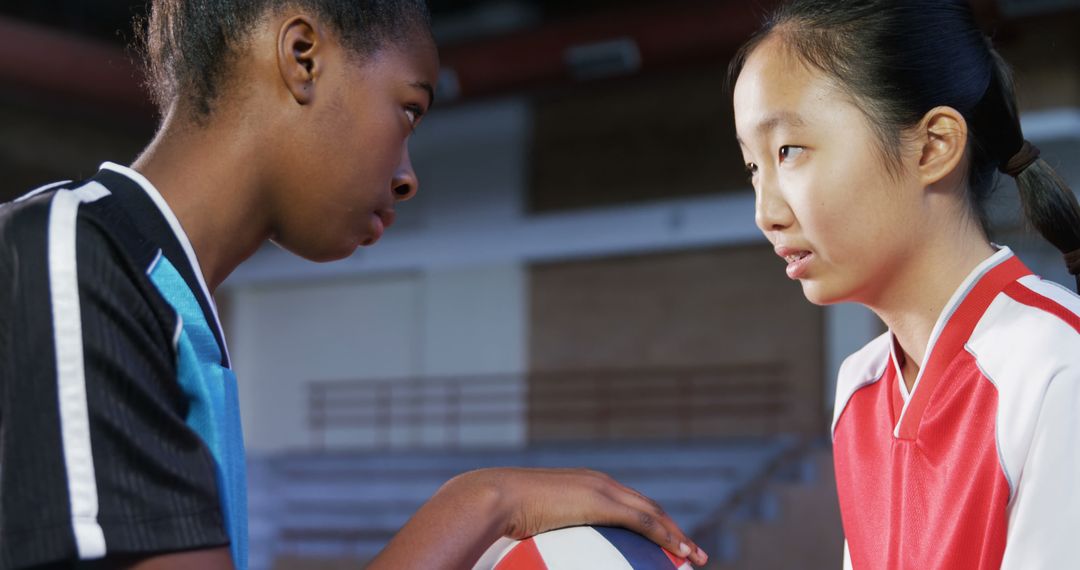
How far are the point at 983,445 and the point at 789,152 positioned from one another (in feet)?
1.30

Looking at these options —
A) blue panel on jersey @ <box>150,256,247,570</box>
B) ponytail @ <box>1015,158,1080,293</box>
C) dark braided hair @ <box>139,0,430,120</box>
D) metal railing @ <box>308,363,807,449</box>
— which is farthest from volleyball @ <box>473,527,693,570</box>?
metal railing @ <box>308,363,807,449</box>

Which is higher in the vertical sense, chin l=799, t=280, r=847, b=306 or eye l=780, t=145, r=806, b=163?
eye l=780, t=145, r=806, b=163

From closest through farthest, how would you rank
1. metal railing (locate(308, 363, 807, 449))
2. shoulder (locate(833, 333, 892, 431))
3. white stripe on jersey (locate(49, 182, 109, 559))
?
1. white stripe on jersey (locate(49, 182, 109, 559))
2. shoulder (locate(833, 333, 892, 431))
3. metal railing (locate(308, 363, 807, 449))

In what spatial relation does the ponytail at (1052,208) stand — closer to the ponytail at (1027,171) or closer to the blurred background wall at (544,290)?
the ponytail at (1027,171)

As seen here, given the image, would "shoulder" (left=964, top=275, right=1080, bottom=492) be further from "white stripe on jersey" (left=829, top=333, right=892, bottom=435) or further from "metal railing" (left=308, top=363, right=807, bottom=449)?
"metal railing" (left=308, top=363, right=807, bottom=449)

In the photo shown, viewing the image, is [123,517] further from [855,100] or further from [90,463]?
[855,100]

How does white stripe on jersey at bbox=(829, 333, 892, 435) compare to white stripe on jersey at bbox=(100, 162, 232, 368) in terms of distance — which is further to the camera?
white stripe on jersey at bbox=(829, 333, 892, 435)

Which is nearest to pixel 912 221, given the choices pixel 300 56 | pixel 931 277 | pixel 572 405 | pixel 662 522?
pixel 931 277

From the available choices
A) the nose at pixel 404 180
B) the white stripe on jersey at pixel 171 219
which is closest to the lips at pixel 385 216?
the nose at pixel 404 180

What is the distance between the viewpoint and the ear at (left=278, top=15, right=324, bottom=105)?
40.0 inches

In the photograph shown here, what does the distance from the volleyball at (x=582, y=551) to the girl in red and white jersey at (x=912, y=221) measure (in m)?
0.33

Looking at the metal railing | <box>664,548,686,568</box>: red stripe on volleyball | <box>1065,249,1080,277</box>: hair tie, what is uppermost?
<box>1065,249,1080,277</box>: hair tie

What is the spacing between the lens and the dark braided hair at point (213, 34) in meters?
1.02

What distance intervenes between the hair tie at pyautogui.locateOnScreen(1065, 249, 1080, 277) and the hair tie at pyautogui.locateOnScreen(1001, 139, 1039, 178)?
0.12 metres
